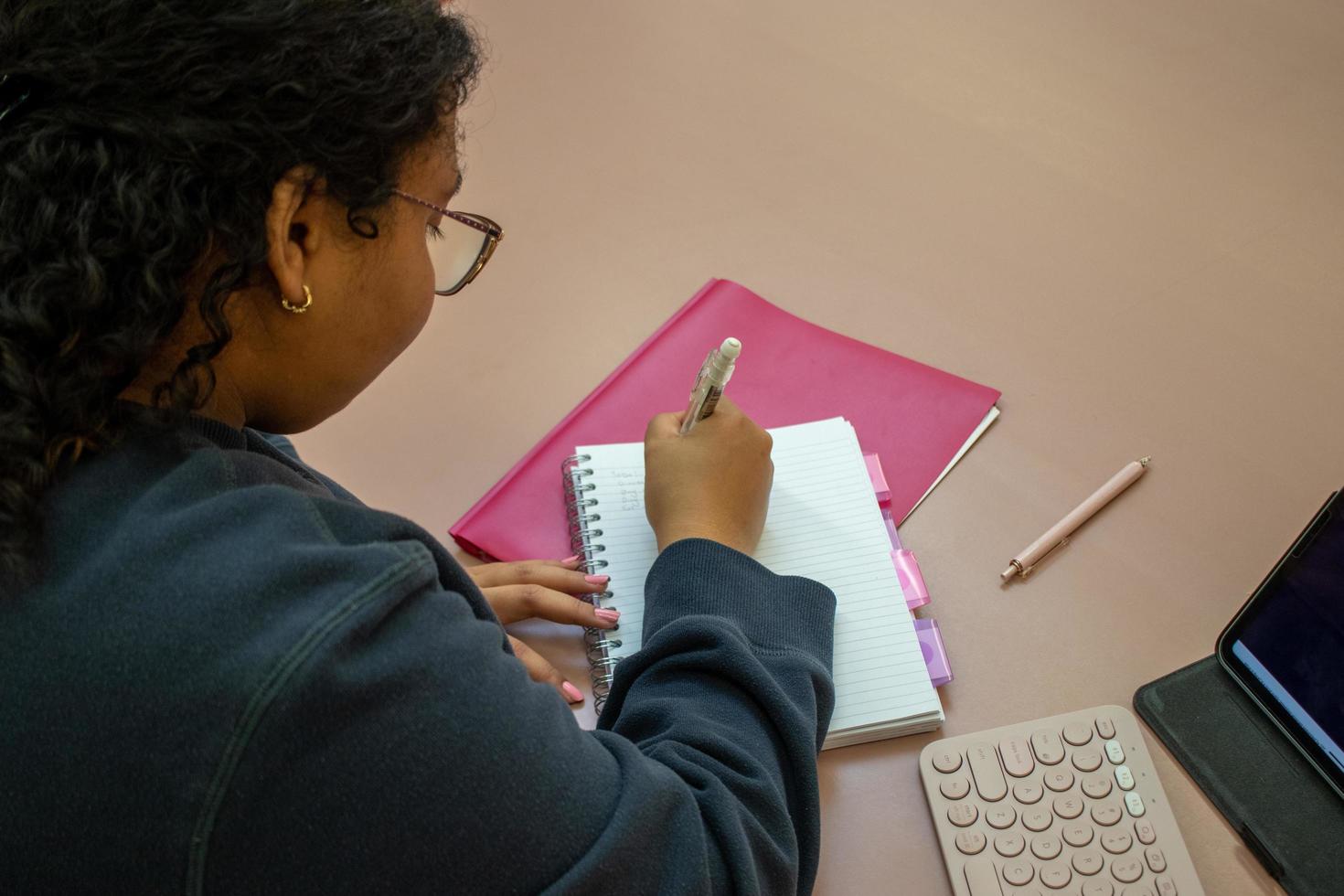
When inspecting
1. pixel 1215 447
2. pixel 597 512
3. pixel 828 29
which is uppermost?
pixel 828 29

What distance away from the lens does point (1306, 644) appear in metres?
0.71

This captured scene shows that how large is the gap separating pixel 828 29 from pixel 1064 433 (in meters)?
0.59

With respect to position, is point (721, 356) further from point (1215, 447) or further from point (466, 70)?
point (1215, 447)

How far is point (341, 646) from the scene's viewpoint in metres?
0.51

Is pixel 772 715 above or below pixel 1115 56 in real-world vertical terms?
below

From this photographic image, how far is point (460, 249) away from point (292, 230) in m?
0.19

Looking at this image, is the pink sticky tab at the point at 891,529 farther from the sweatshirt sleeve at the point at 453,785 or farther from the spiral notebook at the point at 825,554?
the sweatshirt sleeve at the point at 453,785

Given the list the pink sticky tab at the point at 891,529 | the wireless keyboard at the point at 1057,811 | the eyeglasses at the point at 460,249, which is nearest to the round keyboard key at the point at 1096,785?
the wireless keyboard at the point at 1057,811

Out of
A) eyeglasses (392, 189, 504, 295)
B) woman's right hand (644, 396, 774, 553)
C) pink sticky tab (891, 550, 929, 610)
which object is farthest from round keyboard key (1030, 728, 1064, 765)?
eyeglasses (392, 189, 504, 295)

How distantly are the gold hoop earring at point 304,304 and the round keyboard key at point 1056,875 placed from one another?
1.85 ft

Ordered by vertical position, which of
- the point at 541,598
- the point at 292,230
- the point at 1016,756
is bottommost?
the point at 541,598

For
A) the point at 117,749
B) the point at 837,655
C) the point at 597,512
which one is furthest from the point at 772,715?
the point at 117,749

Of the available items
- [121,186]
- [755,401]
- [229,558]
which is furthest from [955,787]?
[121,186]

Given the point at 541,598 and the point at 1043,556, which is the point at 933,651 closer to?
the point at 1043,556
